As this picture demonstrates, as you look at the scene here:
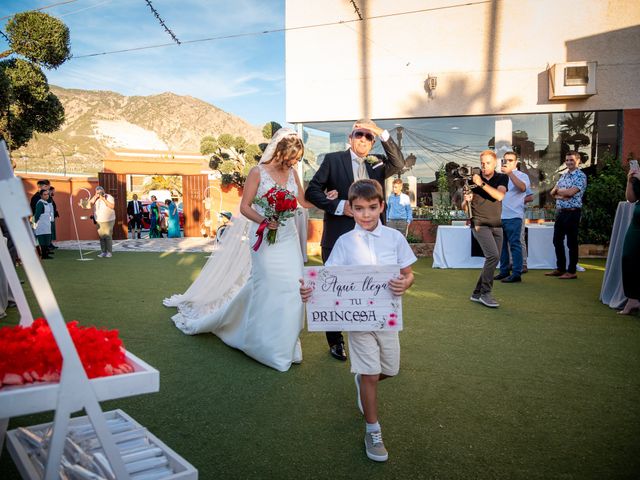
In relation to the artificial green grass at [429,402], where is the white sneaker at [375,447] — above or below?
above

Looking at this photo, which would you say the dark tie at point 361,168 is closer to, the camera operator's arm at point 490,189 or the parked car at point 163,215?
the camera operator's arm at point 490,189

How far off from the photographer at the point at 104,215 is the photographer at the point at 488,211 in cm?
1029

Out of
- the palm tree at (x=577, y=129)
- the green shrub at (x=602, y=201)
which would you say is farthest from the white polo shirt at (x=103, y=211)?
the palm tree at (x=577, y=129)

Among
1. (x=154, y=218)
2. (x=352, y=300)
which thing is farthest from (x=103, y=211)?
(x=352, y=300)

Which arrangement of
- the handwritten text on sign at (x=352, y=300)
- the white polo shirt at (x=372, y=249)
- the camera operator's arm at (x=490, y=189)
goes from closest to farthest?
1. the handwritten text on sign at (x=352, y=300)
2. the white polo shirt at (x=372, y=249)
3. the camera operator's arm at (x=490, y=189)

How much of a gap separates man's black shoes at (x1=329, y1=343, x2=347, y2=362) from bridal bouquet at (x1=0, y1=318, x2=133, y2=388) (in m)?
2.80

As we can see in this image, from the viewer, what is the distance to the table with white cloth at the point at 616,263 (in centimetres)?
644

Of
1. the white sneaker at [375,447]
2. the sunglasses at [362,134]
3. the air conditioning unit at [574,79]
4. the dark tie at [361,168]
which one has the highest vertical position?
the air conditioning unit at [574,79]

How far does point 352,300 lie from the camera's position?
8.68ft

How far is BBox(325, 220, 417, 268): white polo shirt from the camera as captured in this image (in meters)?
2.85

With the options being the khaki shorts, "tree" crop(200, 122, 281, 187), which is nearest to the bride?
the khaki shorts

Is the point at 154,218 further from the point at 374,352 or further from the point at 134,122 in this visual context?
the point at 134,122

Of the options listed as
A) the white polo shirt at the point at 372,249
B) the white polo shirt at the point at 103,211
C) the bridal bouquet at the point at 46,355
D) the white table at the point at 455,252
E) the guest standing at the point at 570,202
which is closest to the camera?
the bridal bouquet at the point at 46,355

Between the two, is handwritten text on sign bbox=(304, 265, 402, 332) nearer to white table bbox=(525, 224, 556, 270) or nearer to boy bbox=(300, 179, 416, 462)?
boy bbox=(300, 179, 416, 462)
